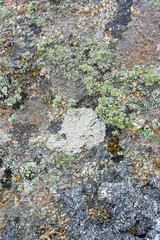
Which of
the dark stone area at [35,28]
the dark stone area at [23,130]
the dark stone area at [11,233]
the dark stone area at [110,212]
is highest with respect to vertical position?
the dark stone area at [35,28]

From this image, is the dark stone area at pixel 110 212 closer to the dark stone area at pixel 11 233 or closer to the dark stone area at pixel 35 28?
the dark stone area at pixel 11 233

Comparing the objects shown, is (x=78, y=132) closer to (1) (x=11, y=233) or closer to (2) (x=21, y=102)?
(2) (x=21, y=102)

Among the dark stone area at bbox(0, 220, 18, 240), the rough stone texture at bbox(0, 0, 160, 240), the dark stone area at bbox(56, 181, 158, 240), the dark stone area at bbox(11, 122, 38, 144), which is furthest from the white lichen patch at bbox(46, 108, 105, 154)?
the dark stone area at bbox(0, 220, 18, 240)

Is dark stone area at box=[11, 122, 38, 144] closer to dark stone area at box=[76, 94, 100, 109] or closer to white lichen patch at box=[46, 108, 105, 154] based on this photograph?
white lichen patch at box=[46, 108, 105, 154]

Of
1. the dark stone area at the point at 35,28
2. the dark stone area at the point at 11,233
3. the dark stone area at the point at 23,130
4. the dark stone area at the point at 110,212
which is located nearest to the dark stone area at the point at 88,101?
the dark stone area at the point at 23,130

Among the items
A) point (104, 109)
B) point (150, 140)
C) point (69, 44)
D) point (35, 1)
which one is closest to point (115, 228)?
point (150, 140)

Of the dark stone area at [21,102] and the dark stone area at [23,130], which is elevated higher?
the dark stone area at [21,102]

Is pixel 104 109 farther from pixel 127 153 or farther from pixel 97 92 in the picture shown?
pixel 127 153

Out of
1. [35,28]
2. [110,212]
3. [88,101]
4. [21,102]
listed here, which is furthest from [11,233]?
[35,28]
